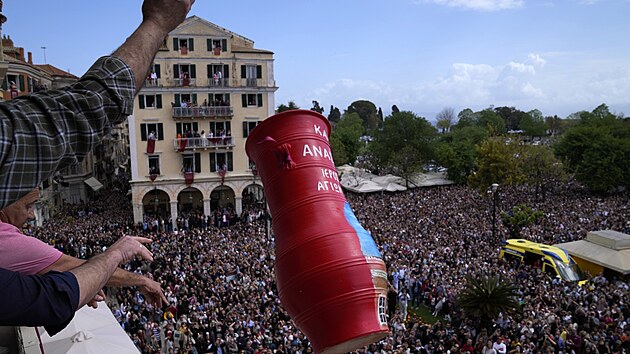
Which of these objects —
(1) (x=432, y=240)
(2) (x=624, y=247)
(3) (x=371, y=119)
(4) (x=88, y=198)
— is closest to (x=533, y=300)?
(2) (x=624, y=247)

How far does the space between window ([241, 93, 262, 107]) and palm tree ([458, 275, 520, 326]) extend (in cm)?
2225

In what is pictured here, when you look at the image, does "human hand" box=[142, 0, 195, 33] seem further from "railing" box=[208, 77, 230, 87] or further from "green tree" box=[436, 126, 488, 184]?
"green tree" box=[436, 126, 488, 184]

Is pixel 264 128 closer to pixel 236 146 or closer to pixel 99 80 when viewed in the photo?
pixel 99 80

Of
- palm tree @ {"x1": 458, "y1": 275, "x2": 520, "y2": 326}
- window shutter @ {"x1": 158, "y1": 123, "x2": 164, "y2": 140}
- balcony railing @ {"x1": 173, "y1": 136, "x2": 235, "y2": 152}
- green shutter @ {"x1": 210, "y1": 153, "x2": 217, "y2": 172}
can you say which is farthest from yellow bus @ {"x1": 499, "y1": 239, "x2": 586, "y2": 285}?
window shutter @ {"x1": 158, "y1": 123, "x2": 164, "y2": 140}

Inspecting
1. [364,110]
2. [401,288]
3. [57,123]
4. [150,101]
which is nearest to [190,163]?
[150,101]

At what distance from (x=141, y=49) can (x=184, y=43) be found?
32361 mm

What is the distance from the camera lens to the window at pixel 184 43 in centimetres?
3195

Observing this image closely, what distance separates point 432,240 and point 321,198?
20445 mm

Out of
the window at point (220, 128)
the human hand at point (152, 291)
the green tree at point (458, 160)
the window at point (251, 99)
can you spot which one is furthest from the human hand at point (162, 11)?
the green tree at point (458, 160)

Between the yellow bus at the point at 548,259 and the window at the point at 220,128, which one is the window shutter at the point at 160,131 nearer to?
the window at the point at 220,128

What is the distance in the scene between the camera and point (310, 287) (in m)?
4.05

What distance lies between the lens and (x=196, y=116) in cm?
3266

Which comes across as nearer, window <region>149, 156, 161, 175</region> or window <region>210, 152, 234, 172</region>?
window <region>149, 156, 161, 175</region>

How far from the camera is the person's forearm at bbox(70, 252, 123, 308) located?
178 centimetres
